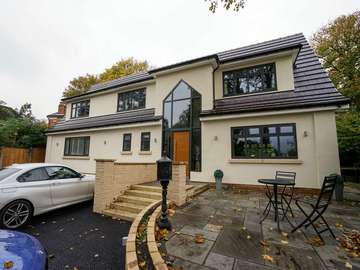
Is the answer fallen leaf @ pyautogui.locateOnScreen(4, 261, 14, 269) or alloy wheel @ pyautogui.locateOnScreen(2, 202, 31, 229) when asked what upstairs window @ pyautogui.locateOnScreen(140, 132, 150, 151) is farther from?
fallen leaf @ pyautogui.locateOnScreen(4, 261, 14, 269)

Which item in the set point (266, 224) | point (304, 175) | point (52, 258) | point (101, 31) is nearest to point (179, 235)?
point (266, 224)

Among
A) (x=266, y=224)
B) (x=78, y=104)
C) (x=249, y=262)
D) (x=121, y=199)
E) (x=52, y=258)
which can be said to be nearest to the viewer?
(x=249, y=262)

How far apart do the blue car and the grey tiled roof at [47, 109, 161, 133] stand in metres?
8.32

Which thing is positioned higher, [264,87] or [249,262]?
[264,87]

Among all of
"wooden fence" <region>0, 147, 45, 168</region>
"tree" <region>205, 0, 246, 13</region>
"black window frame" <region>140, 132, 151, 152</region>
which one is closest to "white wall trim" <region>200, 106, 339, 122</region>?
"black window frame" <region>140, 132, 151, 152</region>

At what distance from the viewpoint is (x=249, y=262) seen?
8.25 ft

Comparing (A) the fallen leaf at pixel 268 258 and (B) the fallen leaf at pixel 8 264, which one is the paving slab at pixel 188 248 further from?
(B) the fallen leaf at pixel 8 264

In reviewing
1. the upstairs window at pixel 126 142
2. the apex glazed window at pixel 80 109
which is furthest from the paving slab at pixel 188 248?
the apex glazed window at pixel 80 109

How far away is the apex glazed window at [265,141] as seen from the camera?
732 centimetres

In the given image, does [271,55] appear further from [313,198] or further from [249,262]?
[249,262]

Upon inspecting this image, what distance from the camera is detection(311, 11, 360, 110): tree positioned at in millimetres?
14969

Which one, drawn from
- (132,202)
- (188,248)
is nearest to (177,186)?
(132,202)

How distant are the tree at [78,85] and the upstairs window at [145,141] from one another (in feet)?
74.7

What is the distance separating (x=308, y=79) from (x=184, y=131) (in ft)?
22.0
